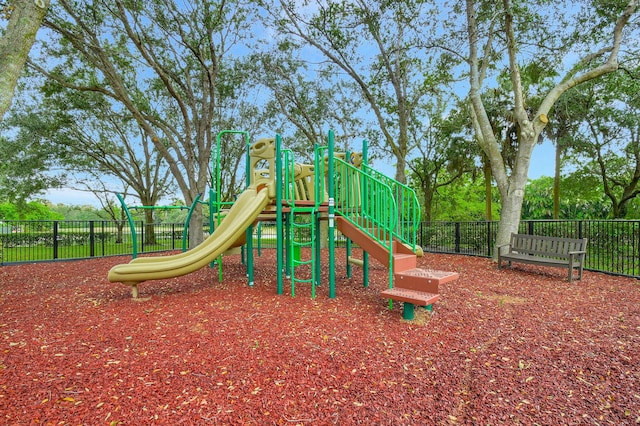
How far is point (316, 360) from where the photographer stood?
3004 mm

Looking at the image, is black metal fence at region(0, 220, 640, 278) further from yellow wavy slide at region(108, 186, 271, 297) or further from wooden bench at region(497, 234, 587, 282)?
yellow wavy slide at region(108, 186, 271, 297)

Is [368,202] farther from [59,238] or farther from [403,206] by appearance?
[59,238]

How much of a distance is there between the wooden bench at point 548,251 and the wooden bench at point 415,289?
13.8 ft

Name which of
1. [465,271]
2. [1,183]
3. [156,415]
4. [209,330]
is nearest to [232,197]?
[1,183]

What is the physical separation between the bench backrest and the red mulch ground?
5.77 feet

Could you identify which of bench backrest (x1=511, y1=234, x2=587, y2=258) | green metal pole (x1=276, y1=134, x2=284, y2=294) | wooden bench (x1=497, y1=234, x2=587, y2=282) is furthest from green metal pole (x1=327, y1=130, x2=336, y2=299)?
bench backrest (x1=511, y1=234, x2=587, y2=258)

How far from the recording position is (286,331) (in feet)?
12.0

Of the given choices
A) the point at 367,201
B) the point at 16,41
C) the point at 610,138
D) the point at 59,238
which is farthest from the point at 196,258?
the point at 610,138

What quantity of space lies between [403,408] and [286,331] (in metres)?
1.61

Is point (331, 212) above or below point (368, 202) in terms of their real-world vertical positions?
below

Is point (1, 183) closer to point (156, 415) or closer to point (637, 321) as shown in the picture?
point (156, 415)

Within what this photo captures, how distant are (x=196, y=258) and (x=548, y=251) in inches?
289

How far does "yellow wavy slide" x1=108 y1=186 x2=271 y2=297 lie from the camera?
195 inches

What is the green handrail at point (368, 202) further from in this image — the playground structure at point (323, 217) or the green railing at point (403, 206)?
the green railing at point (403, 206)
